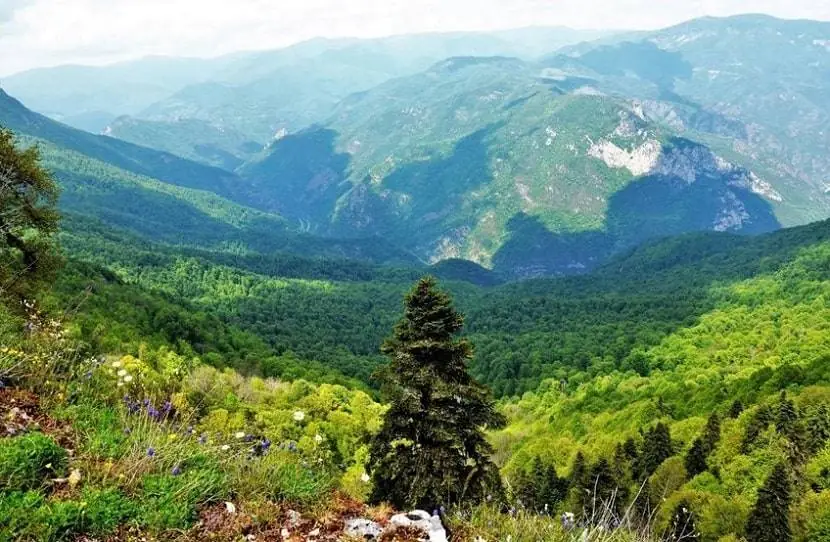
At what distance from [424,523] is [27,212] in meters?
29.2

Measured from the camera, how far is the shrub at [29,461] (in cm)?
731

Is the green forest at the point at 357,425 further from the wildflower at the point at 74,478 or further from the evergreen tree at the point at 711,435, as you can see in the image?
the evergreen tree at the point at 711,435

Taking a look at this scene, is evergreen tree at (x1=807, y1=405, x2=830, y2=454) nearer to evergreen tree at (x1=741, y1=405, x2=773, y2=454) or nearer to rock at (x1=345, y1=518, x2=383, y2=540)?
evergreen tree at (x1=741, y1=405, x2=773, y2=454)

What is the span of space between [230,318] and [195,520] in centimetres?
19515

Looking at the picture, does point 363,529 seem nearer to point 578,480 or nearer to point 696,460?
point 578,480

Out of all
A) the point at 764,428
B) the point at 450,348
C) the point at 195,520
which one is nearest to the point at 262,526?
the point at 195,520

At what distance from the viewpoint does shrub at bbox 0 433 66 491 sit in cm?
731

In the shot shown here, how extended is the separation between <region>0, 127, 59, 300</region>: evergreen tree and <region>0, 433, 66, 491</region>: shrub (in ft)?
68.2

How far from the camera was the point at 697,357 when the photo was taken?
148625 millimetres

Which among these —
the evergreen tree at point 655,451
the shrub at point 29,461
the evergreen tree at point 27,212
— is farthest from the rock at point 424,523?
the evergreen tree at point 655,451

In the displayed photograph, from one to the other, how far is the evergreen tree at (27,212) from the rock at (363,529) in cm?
2295

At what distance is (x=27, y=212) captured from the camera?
2952 centimetres

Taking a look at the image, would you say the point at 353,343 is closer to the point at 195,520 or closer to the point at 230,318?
the point at 230,318

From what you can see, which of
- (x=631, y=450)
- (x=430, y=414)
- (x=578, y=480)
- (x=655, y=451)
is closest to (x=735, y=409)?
(x=631, y=450)
